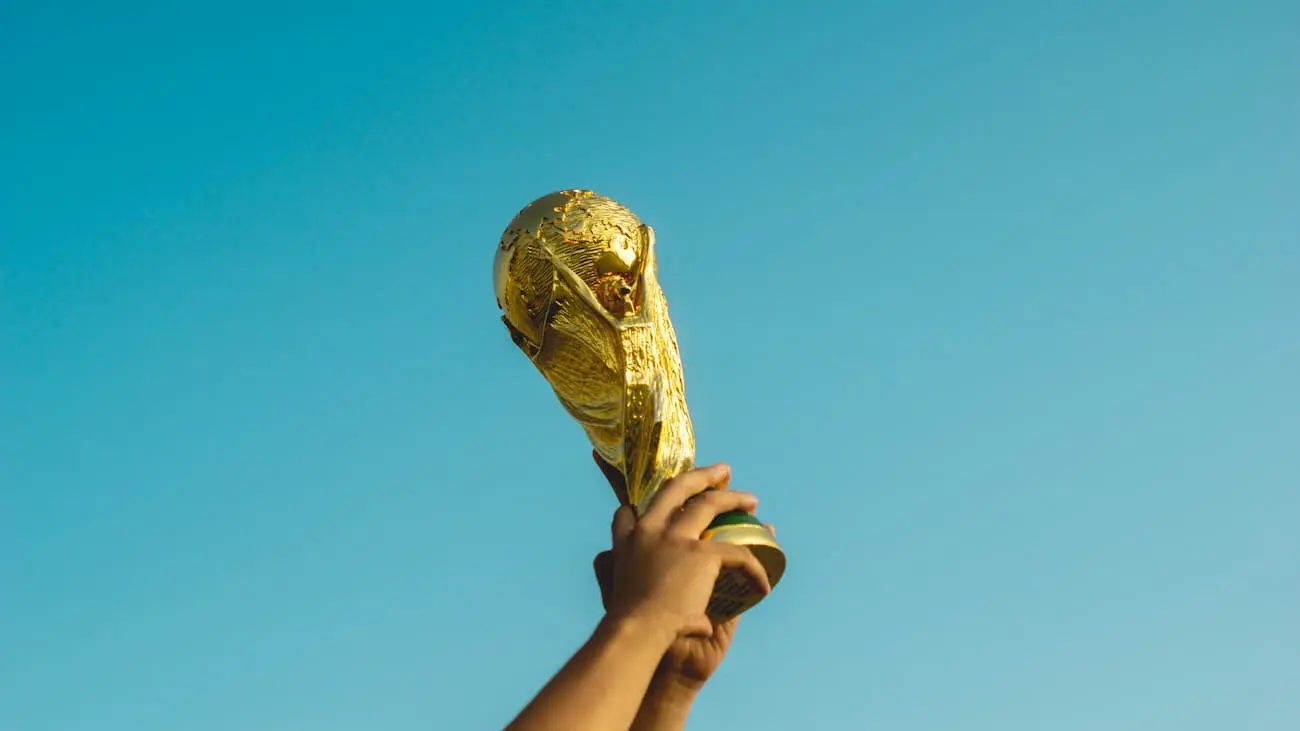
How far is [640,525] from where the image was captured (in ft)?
14.7

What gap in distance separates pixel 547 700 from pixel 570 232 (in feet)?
6.95

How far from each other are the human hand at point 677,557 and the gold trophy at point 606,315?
0.65 meters

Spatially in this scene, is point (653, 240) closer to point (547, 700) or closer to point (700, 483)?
point (700, 483)

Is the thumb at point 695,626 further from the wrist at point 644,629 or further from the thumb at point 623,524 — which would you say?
the thumb at point 623,524

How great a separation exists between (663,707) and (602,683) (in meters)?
1.33

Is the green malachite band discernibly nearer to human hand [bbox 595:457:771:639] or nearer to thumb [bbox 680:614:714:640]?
human hand [bbox 595:457:771:639]

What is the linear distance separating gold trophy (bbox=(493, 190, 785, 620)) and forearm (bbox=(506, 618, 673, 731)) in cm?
117

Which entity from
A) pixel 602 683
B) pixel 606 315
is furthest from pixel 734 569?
pixel 606 315

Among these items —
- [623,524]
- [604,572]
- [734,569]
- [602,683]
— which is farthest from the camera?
[604,572]

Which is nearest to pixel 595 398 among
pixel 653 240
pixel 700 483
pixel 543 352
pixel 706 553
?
pixel 543 352

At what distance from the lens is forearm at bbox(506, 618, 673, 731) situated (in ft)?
12.8

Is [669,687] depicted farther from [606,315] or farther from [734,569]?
[606,315]

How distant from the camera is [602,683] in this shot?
3.99 metres

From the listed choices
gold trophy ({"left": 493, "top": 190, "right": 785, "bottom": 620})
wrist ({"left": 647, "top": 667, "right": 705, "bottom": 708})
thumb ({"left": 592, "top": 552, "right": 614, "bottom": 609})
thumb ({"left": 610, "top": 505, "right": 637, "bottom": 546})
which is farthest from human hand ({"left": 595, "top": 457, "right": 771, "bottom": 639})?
wrist ({"left": 647, "top": 667, "right": 705, "bottom": 708})
